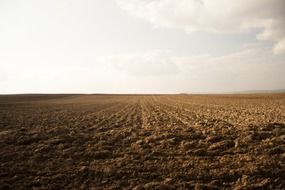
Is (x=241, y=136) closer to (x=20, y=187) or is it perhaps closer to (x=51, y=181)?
(x=51, y=181)

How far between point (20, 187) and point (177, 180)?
4.65 meters

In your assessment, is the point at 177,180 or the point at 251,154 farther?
the point at 251,154

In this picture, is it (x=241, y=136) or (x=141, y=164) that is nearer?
(x=141, y=164)

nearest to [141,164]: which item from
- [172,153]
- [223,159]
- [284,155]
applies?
[172,153]

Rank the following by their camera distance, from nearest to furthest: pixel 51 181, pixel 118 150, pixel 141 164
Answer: pixel 51 181, pixel 141 164, pixel 118 150

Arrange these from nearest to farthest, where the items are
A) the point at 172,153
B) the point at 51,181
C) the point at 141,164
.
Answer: the point at 51,181 < the point at 141,164 < the point at 172,153

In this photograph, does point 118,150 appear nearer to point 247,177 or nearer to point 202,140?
point 202,140

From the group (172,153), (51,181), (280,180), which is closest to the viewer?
(280,180)

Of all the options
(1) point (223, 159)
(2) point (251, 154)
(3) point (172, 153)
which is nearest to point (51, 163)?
(3) point (172, 153)

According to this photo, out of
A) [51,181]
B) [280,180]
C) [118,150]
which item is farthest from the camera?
[118,150]

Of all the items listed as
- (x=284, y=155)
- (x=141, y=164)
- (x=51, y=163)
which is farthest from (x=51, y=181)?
(x=284, y=155)

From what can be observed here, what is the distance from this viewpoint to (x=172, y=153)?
11352mm

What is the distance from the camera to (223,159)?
1014cm

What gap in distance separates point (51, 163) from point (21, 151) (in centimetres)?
282
